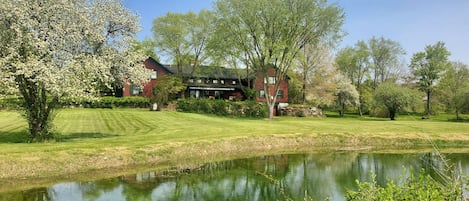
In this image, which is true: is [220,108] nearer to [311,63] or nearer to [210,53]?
[210,53]

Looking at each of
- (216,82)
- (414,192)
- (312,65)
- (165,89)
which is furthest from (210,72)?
(414,192)

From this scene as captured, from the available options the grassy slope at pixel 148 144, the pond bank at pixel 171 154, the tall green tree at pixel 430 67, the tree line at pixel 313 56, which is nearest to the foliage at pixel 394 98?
the tree line at pixel 313 56

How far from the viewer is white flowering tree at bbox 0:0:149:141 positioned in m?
16.8

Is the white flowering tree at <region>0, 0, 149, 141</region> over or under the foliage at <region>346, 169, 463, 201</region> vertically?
over

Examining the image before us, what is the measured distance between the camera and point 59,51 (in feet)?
59.7

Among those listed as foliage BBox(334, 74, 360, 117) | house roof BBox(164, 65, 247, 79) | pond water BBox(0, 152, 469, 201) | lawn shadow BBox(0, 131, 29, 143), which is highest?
house roof BBox(164, 65, 247, 79)

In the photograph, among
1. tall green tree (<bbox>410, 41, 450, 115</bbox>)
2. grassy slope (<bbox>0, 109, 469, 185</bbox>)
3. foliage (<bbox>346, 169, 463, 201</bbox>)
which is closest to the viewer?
foliage (<bbox>346, 169, 463, 201</bbox>)

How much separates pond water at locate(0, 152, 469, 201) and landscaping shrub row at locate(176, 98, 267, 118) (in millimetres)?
26034

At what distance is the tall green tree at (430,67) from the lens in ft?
222

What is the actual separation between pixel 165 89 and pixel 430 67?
50.2 m

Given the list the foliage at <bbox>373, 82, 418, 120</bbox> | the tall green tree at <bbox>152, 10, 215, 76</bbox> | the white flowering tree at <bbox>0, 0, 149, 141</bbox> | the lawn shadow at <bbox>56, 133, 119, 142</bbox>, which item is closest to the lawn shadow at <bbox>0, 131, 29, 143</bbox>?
the white flowering tree at <bbox>0, 0, 149, 141</bbox>

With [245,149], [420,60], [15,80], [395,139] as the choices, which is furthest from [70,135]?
[420,60]

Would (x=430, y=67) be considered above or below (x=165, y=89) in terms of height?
above

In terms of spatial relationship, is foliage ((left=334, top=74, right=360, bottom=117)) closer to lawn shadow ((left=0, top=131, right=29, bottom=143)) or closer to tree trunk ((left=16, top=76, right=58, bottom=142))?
lawn shadow ((left=0, top=131, right=29, bottom=143))
